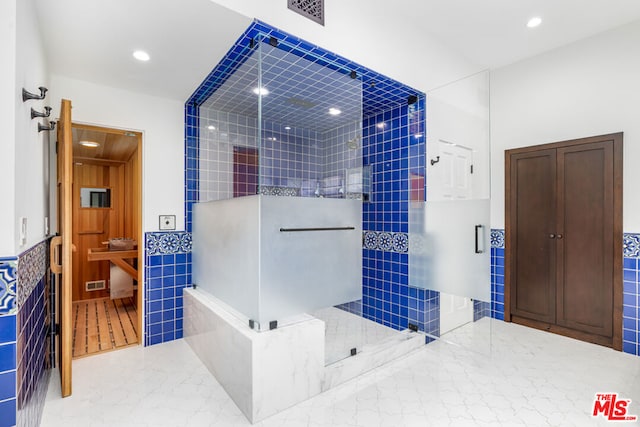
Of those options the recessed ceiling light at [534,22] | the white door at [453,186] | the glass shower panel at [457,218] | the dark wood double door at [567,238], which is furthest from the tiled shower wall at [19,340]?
the dark wood double door at [567,238]

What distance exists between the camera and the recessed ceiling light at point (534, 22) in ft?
8.39

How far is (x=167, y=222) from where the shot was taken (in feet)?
9.16

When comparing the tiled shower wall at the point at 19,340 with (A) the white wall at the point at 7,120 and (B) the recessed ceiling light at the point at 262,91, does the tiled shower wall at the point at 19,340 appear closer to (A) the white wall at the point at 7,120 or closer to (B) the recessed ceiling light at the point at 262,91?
(A) the white wall at the point at 7,120

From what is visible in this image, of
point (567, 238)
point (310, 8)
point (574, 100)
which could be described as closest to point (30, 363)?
point (310, 8)

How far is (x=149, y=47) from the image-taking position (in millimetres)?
2023

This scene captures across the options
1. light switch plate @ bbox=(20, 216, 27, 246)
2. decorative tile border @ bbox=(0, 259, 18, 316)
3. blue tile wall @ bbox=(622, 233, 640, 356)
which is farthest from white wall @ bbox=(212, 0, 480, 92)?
blue tile wall @ bbox=(622, 233, 640, 356)

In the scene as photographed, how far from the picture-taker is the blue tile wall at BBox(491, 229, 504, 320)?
3400mm

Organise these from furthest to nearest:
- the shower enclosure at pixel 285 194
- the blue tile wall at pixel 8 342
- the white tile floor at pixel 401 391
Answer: the shower enclosure at pixel 285 194
the white tile floor at pixel 401 391
the blue tile wall at pixel 8 342

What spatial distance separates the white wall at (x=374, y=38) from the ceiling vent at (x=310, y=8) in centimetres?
3

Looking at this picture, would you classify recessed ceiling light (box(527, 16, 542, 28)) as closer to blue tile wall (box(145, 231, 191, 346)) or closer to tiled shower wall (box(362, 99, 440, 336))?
tiled shower wall (box(362, 99, 440, 336))

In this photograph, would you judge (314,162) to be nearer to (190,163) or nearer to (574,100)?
(190,163)

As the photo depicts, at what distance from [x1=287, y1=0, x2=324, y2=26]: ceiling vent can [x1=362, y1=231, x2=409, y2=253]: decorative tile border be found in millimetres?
1901

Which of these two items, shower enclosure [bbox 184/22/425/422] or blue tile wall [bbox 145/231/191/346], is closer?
shower enclosure [bbox 184/22/425/422]

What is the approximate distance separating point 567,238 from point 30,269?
13.2ft
